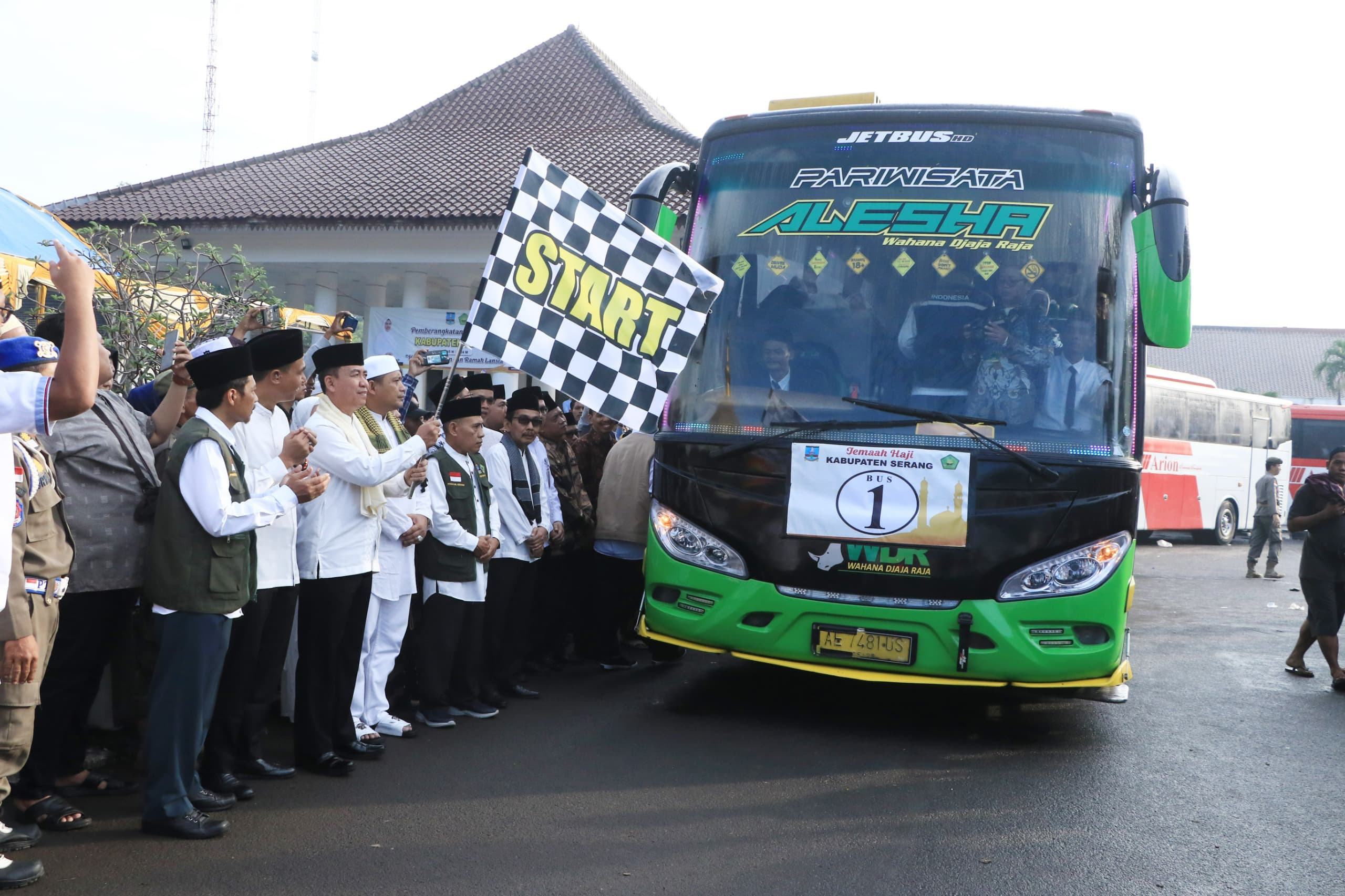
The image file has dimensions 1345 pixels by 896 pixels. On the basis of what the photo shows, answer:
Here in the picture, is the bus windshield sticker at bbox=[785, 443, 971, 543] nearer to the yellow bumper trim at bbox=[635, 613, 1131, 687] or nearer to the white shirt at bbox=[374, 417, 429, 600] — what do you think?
the yellow bumper trim at bbox=[635, 613, 1131, 687]

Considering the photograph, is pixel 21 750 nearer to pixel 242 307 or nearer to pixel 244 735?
pixel 244 735

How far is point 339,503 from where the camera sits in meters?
5.00

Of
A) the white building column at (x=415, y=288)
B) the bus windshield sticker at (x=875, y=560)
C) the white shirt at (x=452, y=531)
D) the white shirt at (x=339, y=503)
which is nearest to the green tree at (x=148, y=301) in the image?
the white shirt at (x=452, y=531)

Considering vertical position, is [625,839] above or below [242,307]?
below

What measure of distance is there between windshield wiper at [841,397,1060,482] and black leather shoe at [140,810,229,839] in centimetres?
339

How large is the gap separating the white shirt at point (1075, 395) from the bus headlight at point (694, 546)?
163 centimetres

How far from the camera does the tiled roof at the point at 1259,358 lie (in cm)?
7131

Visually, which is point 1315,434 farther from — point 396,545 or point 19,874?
point 19,874

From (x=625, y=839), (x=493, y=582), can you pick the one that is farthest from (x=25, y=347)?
(x=493, y=582)

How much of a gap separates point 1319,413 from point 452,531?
99.8 ft

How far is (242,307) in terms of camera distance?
24.7ft

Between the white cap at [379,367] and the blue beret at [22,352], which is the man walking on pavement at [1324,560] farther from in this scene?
the blue beret at [22,352]

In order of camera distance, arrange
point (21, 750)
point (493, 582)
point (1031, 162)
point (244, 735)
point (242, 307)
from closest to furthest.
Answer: point (21, 750)
point (244, 735)
point (1031, 162)
point (493, 582)
point (242, 307)

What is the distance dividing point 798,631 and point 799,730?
0.66 m
